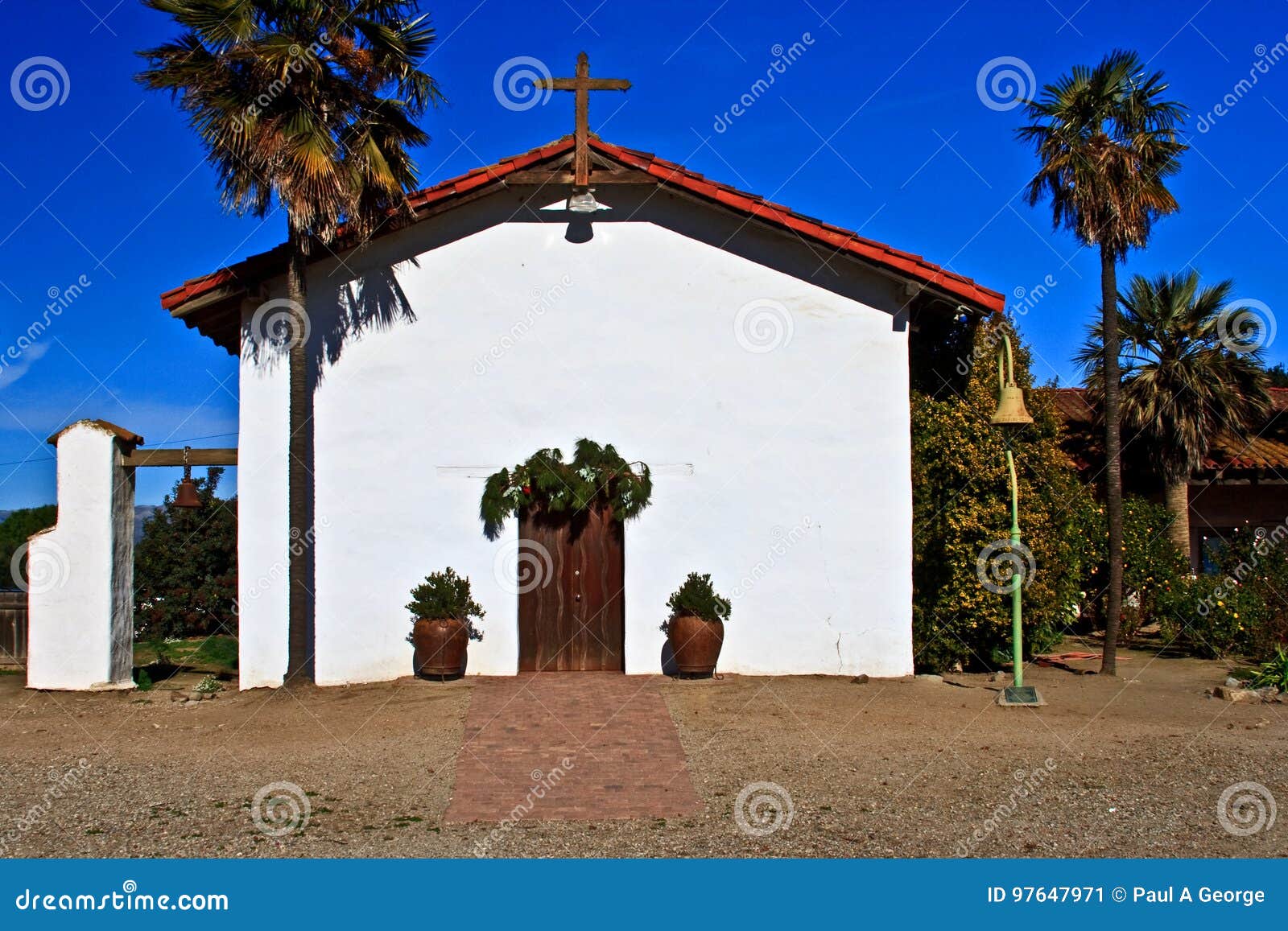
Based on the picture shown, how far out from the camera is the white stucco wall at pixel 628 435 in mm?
12648

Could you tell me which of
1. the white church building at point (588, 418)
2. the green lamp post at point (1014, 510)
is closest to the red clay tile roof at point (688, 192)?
the white church building at point (588, 418)

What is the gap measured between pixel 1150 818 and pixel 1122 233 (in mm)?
7629

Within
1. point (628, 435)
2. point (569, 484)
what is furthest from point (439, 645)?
point (628, 435)

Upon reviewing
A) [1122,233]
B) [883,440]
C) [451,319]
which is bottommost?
[883,440]

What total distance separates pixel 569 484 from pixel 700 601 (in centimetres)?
206

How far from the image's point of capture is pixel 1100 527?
1650 centimetres

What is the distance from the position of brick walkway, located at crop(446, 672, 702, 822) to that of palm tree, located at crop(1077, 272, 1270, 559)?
38.9 feet

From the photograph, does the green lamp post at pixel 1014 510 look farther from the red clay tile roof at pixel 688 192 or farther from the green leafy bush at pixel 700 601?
the green leafy bush at pixel 700 601

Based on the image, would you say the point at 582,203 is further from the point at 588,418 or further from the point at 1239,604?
the point at 1239,604

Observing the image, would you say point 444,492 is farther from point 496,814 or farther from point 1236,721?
point 1236,721

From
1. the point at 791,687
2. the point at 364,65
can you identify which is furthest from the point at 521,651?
the point at 364,65

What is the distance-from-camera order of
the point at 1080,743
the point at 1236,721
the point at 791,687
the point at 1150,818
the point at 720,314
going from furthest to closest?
the point at 720,314
the point at 791,687
the point at 1236,721
the point at 1080,743
the point at 1150,818

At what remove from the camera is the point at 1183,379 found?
19.2 m

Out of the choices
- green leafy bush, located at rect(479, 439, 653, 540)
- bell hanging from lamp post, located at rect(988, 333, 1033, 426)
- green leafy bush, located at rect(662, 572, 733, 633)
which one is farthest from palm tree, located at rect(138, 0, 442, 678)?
bell hanging from lamp post, located at rect(988, 333, 1033, 426)
